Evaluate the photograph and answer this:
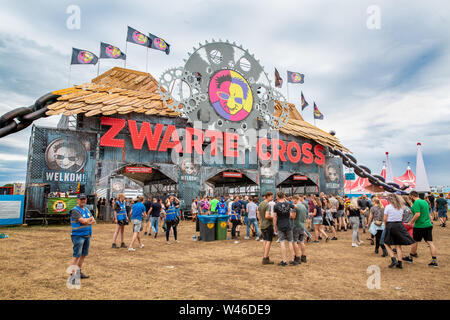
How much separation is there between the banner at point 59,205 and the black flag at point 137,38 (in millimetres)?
14961

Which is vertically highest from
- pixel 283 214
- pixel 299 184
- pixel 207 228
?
pixel 299 184

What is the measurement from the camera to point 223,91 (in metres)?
26.9

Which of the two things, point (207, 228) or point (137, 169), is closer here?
point (207, 228)

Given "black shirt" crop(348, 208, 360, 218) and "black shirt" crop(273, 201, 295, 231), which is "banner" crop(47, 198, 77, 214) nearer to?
"black shirt" crop(273, 201, 295, 231)

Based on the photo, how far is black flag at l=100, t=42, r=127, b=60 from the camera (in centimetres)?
2527

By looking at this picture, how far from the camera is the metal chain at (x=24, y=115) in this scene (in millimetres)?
19891

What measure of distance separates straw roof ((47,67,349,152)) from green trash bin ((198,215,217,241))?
497 inches

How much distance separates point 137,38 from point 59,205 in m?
15.9

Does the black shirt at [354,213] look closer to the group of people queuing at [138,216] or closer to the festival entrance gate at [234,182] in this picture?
the group of people queuing at [138,216]

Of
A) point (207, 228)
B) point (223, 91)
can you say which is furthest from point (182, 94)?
point (207, 228)

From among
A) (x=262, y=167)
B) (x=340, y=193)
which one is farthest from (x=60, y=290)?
(x=340, y=193)

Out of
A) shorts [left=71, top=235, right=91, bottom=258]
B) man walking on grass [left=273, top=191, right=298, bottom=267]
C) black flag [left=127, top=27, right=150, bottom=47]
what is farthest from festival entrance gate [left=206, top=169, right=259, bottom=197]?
shorts [left=71, top=235, right=91, bottom=258]

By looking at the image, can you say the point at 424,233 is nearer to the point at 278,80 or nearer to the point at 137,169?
the point at 137,169
